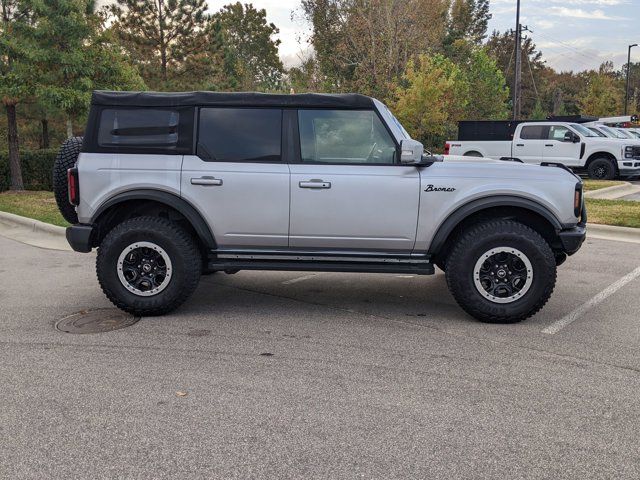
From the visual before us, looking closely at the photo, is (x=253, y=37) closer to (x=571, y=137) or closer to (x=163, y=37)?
(x=163, y=37)

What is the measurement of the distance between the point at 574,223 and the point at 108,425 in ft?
13.2

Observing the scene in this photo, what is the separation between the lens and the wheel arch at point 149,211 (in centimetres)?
514

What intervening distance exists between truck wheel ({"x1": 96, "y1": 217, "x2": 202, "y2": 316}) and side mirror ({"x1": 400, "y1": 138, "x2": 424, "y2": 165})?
199cm

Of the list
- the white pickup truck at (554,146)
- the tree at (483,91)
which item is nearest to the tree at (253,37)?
the tree at (483,91)

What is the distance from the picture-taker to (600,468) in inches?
112

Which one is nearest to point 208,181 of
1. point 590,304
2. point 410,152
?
point 410,152

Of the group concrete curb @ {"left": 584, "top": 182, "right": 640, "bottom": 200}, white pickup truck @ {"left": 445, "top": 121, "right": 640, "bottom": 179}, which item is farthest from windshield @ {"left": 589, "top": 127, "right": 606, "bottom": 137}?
→ concrete curb @ {"left": 584, "top": 182, "right": 640, "bottom": 200}

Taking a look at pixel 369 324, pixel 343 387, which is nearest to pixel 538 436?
pixel 343 387

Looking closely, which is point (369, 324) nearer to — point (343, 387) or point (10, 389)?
point (343, 387)

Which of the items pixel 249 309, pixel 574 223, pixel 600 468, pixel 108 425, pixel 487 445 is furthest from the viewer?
pixel 249 309

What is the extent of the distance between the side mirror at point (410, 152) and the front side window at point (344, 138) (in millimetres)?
191

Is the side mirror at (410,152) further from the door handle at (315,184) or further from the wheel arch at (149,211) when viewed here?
the wheel arch at (149,211)

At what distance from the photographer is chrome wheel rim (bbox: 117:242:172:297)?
5.22m

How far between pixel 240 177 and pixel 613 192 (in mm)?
13010
